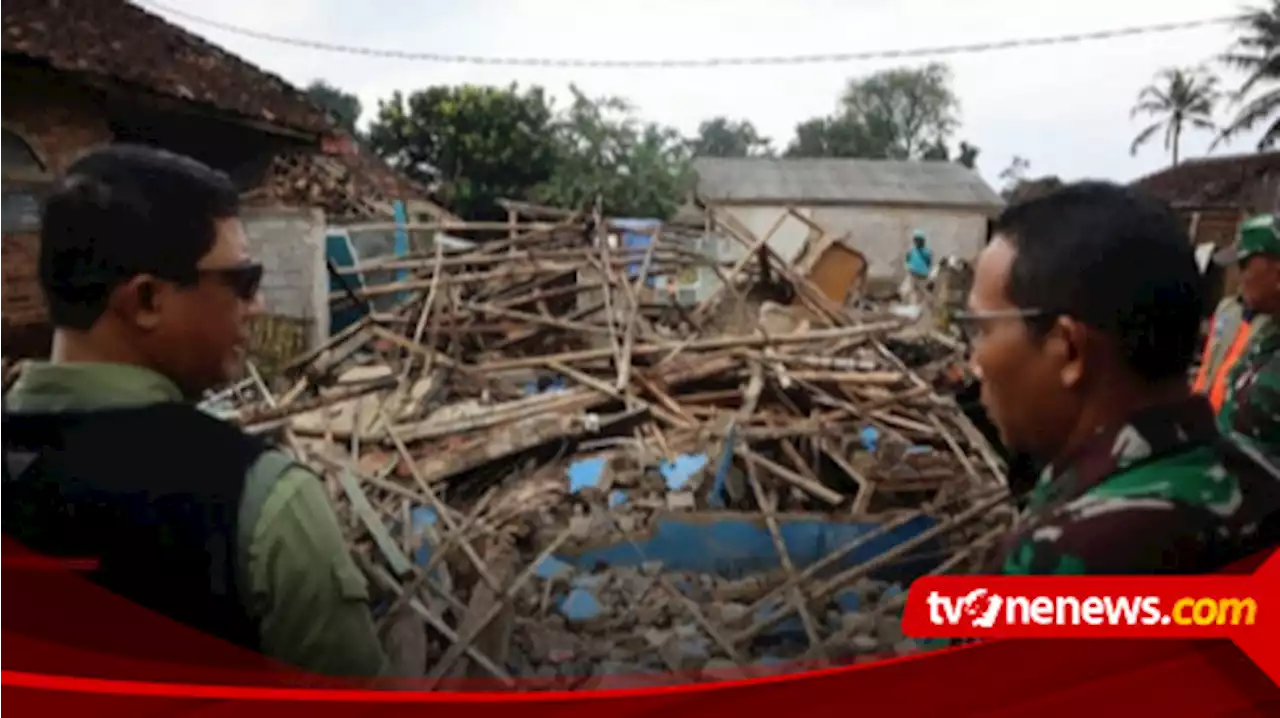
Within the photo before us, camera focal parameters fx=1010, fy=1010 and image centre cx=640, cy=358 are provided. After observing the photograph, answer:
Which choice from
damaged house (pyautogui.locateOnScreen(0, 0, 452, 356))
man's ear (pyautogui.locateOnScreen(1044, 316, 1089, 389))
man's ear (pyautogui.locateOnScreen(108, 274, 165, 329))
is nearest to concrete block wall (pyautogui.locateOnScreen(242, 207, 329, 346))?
damaged house (pyautogui.locateOnScreen(0, 0, 452, 356))

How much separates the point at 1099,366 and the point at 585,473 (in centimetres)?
68

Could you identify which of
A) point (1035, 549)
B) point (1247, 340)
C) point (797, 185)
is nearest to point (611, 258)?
point (797, 185)

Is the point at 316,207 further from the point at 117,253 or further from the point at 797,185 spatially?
the point at 797,185

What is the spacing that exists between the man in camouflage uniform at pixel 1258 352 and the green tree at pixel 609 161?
2.37 feet

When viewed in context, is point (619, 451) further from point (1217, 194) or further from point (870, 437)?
point (1217, 194)

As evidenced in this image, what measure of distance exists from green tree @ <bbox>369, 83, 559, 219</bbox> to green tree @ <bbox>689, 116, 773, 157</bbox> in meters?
0.20

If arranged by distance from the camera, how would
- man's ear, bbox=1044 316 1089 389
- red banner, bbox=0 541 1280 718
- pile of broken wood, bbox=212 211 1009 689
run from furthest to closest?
pile of broken wood, bbox=212 211 1009 689 → red banner, bbox=0 541 1280 718 → man's ear, bbox=1044 316 1089 389

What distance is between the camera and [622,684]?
1.31 metres

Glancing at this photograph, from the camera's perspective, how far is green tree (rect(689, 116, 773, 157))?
4.54 ft

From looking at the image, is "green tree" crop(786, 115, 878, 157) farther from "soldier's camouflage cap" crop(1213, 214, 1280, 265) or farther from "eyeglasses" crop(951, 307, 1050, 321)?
"soldier's camouflage cap" crop(1213, 214, 1280, 265)

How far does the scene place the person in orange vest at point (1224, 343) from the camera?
1289mm

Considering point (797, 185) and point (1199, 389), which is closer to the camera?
point (1199, 389)

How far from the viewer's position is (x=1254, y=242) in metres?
1.29

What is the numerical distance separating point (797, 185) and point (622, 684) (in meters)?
0.71
